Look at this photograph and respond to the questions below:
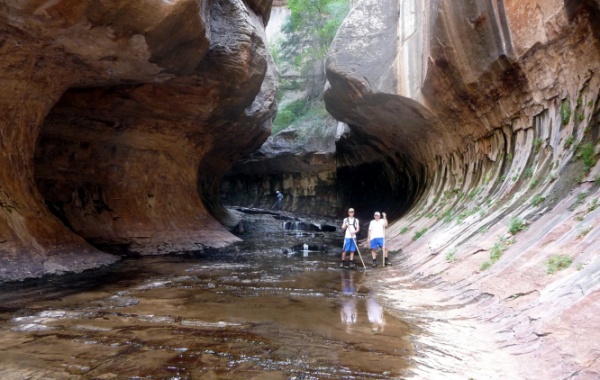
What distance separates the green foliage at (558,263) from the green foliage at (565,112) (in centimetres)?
405

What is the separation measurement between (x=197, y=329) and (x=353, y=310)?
2.06 metres

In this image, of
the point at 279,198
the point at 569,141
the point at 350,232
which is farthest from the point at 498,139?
the point at 279,198

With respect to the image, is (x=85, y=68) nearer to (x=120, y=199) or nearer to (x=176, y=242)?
(x=120, y=199)

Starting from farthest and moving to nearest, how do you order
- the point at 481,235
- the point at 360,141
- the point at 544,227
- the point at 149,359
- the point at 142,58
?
the point at 360,141
the point at 142,58
the point at 481,235
the point at 544,227
the point at 149,359

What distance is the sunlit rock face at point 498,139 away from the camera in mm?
4289

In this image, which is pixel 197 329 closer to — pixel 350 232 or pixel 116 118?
pixel 350 232

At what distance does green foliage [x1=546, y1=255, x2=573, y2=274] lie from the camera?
4449 mm

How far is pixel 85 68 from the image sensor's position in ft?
30.0

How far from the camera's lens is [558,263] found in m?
4.54

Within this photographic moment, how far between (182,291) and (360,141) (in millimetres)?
15537

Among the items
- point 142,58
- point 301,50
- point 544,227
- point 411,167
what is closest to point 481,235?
point 544,227

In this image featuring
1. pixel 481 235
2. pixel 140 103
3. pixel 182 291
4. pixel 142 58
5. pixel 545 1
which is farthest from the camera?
pixel 140 103

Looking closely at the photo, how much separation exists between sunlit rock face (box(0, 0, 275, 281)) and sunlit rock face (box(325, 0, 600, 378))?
434 cm

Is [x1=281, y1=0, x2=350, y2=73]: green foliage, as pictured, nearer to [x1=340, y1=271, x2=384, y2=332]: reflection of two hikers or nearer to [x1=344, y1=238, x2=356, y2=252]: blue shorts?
[x1=344, y1=238, x2=356, y2=252]: blue shorts
